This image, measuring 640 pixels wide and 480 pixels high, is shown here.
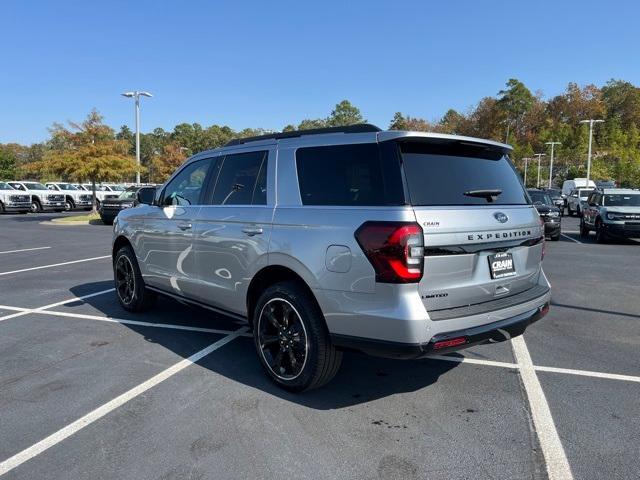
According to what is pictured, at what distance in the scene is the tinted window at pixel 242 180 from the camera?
4234 mm

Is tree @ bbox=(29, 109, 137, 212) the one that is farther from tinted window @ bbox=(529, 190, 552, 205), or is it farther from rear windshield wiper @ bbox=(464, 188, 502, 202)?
rear windshield wiper @ bbox=(464, 188, 502, 202)

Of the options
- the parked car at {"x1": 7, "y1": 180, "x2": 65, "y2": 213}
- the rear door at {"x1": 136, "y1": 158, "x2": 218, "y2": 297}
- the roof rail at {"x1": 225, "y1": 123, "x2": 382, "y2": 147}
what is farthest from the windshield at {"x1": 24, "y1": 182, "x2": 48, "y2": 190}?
the roof rail at {"x1": 225, "y1": 123, "x2": 382, "y2": 147}

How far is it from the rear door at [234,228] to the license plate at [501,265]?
66.0 inches

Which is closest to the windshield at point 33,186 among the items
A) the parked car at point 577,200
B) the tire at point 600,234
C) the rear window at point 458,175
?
the tire at point 600,234

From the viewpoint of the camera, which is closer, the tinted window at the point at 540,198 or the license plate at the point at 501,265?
the license plate at the point at 501,265

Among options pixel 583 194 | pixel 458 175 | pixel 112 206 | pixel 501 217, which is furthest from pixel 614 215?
pixel 112 206

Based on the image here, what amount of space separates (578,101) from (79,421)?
10971 cm

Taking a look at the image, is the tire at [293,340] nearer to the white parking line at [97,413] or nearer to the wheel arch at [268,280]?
the wheel arch at [268,280]

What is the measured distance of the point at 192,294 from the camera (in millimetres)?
5008

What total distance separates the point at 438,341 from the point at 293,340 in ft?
3.81

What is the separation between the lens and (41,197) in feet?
101

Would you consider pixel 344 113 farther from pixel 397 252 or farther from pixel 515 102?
pixel 397 252

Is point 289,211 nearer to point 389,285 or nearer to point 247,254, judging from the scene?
point 247,254

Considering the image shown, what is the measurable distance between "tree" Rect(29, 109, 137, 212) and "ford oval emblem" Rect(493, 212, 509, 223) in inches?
904
